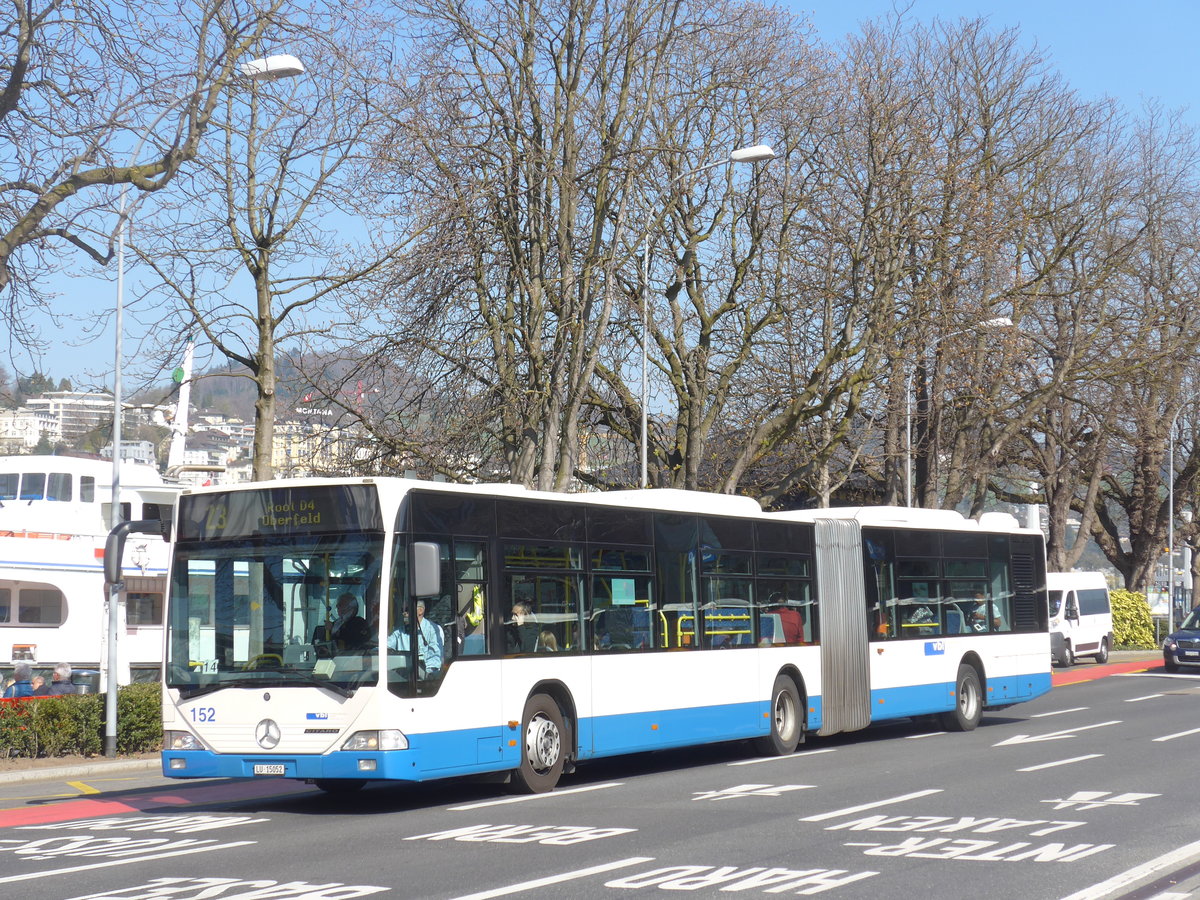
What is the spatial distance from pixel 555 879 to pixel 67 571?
23.7 metres

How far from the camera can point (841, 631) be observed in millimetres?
20234

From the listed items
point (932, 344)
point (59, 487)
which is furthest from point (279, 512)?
point (59, 487)

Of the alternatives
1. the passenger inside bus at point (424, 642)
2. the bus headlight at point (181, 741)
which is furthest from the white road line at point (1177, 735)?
the bus headlight at point (181, 741)

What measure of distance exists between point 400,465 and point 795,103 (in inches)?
467

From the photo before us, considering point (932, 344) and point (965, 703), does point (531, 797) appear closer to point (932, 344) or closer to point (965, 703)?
point (965, 703)

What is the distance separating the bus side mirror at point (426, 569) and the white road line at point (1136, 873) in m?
Result: 6.14

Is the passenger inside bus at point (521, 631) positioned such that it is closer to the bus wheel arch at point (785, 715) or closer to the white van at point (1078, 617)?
the bus wheel arch at point (785, 715)

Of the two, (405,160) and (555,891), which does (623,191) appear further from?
(555,891)

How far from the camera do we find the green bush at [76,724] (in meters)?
19.4

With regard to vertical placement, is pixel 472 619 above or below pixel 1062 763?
above

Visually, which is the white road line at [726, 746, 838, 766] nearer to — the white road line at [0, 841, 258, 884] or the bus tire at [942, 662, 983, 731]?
the bus tire at [942, 662, 983, 731]

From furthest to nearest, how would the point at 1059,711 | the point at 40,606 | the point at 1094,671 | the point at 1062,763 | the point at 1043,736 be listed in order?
the point at 1094,671
the point at 40,606
the point at 1059,711
the point at 1043,736
the point at 1062,763

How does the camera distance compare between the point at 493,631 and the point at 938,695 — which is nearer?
the point at 493,631

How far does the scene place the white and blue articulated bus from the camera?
42.4ft
